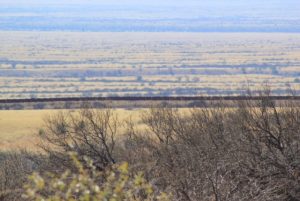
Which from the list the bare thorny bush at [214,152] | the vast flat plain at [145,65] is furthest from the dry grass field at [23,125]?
the vast flat plain at [145,65]

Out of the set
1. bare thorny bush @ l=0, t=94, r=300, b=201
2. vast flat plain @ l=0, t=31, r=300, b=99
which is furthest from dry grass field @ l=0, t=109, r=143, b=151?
vast flat plain @ l=0, t=31, r=300, b=99

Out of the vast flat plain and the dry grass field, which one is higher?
the vast flat plain

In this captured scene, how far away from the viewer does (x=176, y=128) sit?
72.3ft

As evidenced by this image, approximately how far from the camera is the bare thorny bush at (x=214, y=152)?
48.0 feet

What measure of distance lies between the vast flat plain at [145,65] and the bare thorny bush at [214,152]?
85.0ft

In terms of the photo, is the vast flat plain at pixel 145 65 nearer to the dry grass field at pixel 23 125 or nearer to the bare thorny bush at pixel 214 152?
the dry grass field at pixel 23 125

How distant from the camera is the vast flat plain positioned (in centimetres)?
7519

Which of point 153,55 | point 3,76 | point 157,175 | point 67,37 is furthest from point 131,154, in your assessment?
point 67,37

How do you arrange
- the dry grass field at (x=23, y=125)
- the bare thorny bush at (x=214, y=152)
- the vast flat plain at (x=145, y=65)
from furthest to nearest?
the vast flat plain at (x=145, y=65) → the dry grass field at (x=23, y=125) → the bare thorny bush at (x=214, y=152)

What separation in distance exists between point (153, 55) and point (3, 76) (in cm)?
3603

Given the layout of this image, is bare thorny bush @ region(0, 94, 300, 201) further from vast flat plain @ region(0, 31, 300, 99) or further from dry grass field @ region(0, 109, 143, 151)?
vast flat plain @ region(0, 31, 300, 99)

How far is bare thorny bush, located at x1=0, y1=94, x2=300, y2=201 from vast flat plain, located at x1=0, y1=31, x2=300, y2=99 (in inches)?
1020

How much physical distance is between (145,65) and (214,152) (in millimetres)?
88608

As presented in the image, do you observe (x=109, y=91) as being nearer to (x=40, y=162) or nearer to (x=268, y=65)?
(x=268, y=65)
